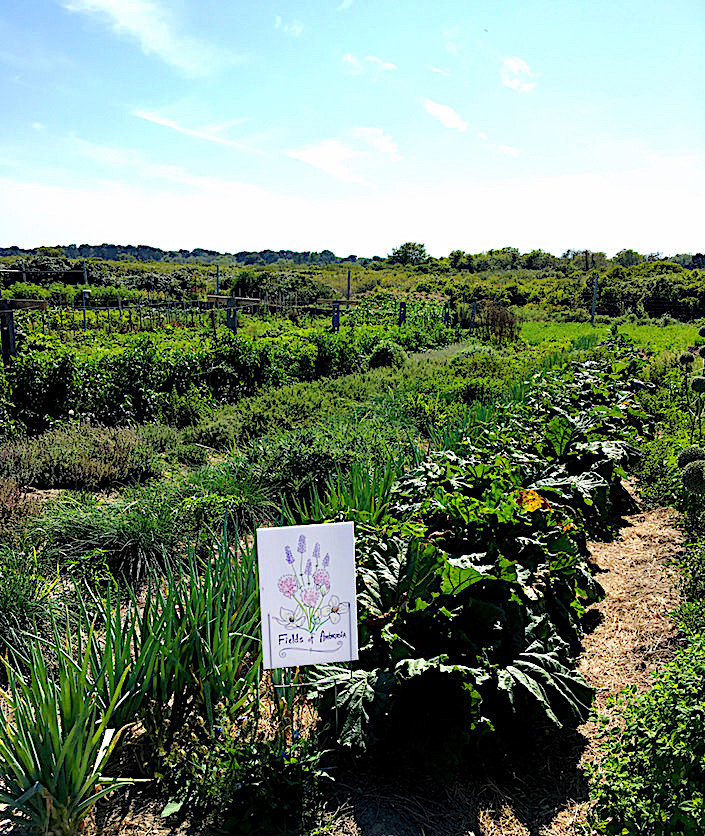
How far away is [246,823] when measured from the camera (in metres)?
2.15

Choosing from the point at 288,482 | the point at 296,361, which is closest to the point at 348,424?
the point at 288,482

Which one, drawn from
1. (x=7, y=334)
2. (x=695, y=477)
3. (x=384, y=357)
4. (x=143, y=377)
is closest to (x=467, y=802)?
(x=695, y=477)

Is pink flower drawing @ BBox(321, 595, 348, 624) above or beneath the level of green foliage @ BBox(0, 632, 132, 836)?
above

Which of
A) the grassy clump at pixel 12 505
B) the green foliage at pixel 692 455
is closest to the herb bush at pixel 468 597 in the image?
the green foliage at pixel 692 455

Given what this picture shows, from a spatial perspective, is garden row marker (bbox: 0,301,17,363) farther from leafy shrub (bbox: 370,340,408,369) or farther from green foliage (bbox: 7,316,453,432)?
leafy shrub (bbox: 370,340,408,369)

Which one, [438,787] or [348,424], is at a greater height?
[348,424]

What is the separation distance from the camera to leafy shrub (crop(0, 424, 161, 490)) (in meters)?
5.89

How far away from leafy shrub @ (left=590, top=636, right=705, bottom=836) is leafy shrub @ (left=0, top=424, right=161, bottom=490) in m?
4.93

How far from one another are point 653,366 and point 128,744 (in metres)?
11.1

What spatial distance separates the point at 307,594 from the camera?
2.38m

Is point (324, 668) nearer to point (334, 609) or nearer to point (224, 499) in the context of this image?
point (334, 609)

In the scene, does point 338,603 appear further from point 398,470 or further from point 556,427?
point 556,427

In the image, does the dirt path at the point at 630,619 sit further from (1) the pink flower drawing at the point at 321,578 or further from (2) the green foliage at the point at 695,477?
(1) the pink flower drawing at the point at 321,578

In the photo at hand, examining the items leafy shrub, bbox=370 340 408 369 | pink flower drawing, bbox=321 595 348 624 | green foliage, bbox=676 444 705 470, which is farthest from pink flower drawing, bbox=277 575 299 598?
leafy shrub, bbox=370 340 408 369
